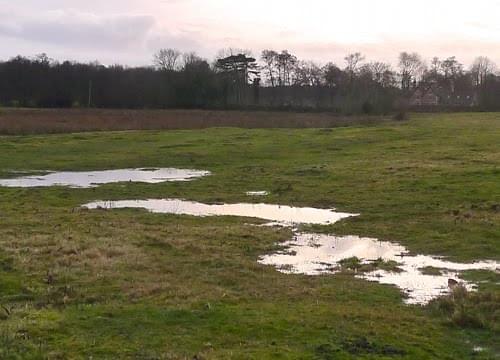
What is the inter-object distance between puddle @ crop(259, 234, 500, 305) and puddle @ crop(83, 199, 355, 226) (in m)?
2.36

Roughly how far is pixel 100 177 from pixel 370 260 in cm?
1620

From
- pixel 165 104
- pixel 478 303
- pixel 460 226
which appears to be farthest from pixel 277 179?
pixel 165 104

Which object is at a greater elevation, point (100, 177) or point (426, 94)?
point (426, 94)

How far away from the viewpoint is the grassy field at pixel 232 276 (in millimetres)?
7688

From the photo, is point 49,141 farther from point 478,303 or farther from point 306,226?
point 478,303

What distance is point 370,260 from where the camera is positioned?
12484 millimetres

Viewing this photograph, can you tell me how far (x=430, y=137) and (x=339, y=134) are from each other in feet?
19.0

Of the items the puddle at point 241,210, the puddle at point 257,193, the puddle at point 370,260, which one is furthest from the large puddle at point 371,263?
the puddle at point 257,193

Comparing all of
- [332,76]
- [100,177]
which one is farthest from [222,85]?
[100,177]

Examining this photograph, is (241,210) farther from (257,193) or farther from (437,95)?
(437,95)

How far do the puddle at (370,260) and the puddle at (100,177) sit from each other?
11771 mm

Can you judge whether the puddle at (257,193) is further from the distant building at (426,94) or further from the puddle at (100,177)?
the distant building at (426,94)

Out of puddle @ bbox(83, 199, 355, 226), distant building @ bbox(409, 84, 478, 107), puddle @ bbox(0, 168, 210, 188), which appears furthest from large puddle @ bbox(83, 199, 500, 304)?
distant building @ bbox(409, 84, 478, 107)

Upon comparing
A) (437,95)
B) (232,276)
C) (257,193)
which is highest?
(437,95)
